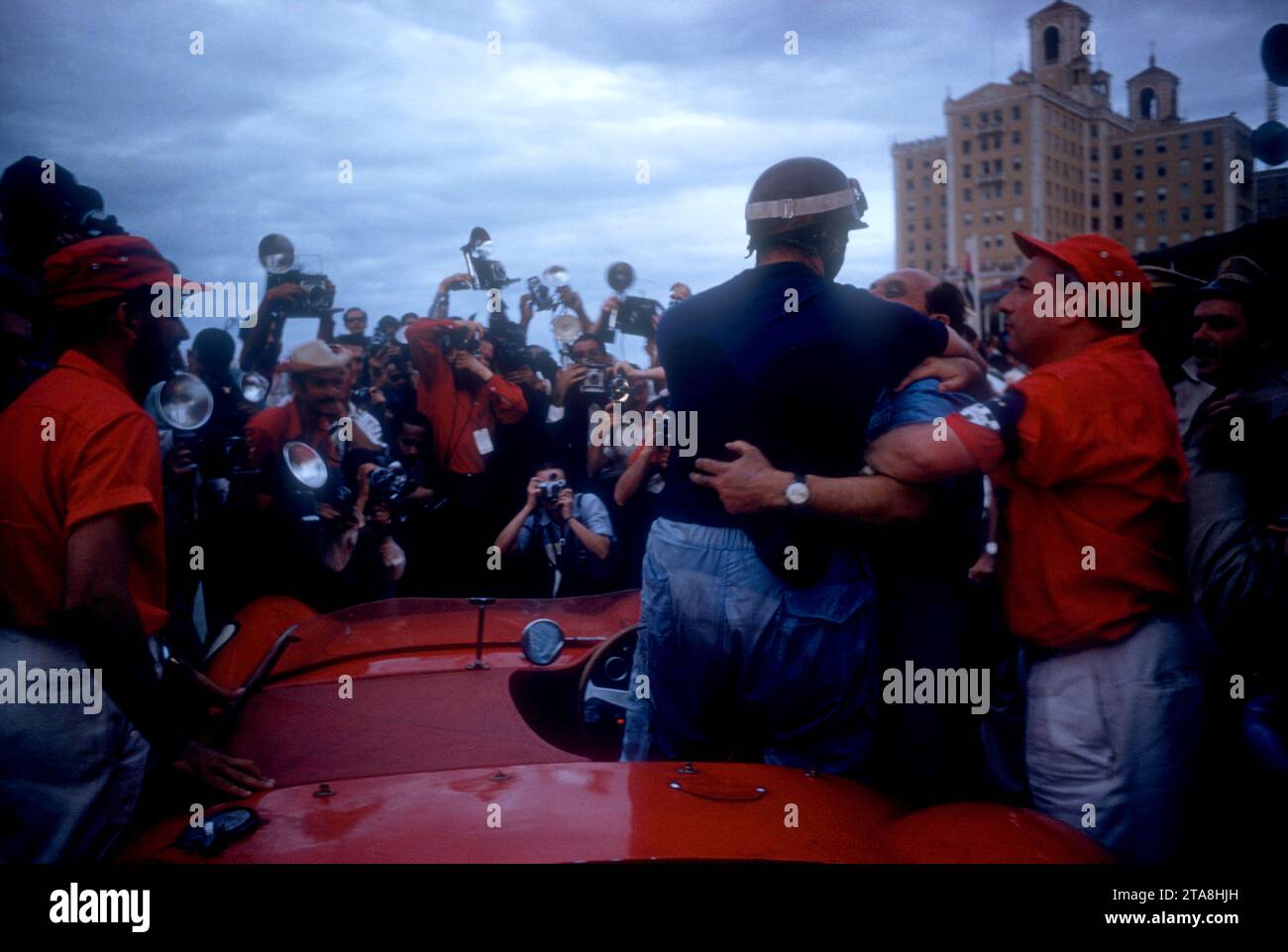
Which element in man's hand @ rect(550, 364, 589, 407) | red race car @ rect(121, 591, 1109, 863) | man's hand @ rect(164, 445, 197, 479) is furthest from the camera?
man's hand @ rect(550, 364, 589, 407)

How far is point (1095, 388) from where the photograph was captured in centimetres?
191

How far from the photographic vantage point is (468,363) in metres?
4.82

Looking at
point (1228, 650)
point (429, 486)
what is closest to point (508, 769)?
point (1228, 650)

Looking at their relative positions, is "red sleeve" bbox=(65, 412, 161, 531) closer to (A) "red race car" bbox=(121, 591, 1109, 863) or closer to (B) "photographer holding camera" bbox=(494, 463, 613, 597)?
(A) "red race car" bbox=(121, 591, 1109, 863)

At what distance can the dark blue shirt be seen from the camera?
186 cm

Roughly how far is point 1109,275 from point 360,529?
2.81m

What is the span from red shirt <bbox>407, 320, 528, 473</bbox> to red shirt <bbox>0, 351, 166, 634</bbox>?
298 cm

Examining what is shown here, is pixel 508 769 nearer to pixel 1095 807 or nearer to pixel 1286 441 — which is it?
pixel 1095 807

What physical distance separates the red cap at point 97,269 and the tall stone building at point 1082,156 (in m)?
1.76

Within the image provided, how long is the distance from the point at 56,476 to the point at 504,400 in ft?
10.6

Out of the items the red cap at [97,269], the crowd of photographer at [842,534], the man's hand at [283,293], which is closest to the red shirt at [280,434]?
the man's hand at [283,293]

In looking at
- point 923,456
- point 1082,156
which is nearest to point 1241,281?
point 1082,156

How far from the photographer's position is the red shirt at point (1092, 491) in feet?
6.22

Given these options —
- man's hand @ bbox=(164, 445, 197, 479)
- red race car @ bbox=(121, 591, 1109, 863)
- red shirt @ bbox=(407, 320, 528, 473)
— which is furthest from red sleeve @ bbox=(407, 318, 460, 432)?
red race car @ bbox=(121, 591, 1109, 863)
